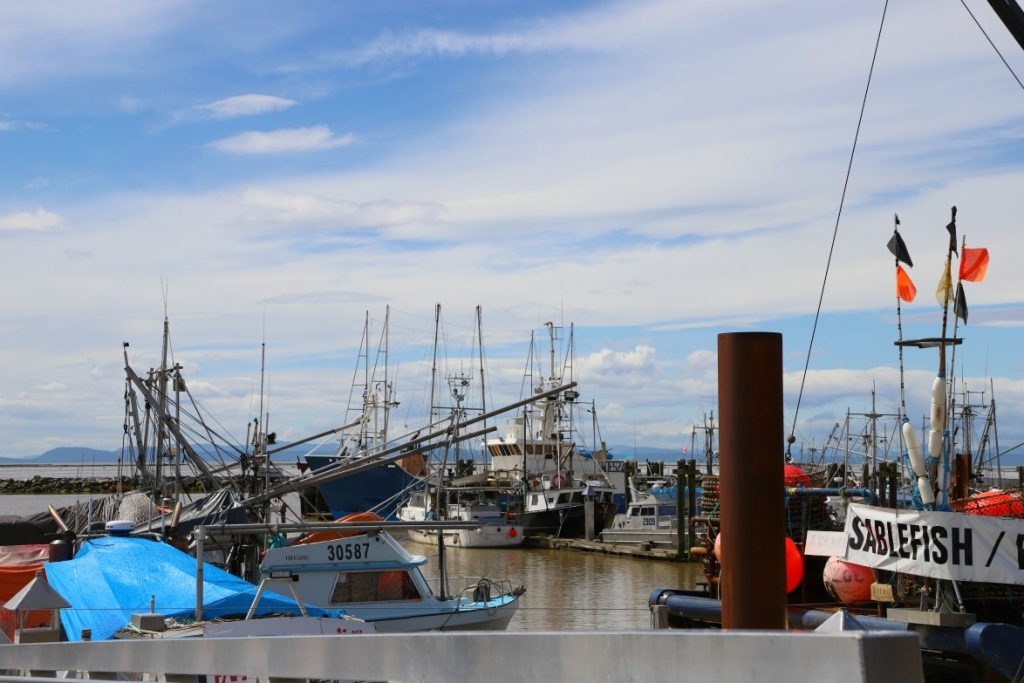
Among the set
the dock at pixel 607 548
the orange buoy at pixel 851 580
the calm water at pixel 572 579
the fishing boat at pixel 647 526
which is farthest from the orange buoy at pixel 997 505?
the fishing boat at pixel 647 526

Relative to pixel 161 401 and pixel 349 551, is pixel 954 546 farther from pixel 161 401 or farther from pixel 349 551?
pixel 161 401

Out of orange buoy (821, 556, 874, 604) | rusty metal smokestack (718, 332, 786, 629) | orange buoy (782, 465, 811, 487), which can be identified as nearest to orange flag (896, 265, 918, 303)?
orange buoy (821, 556, 874, 604)

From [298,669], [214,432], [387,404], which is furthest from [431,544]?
[298,669]

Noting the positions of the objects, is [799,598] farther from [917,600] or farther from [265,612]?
[265,612]

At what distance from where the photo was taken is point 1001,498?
52.0 ft

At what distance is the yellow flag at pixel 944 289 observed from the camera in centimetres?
1423

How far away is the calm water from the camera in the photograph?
34.8 m

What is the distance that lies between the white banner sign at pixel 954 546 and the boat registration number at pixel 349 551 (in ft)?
41.0

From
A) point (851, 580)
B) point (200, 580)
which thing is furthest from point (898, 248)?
point (200, 580)

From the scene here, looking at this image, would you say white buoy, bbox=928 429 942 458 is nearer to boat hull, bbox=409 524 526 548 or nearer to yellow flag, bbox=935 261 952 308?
yellow flag, bbox=935 261 952 308

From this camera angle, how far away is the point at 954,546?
12172mm

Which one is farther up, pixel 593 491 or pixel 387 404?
pixel 387 404

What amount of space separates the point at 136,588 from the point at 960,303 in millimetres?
11806

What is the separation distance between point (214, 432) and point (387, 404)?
58.0 meters
